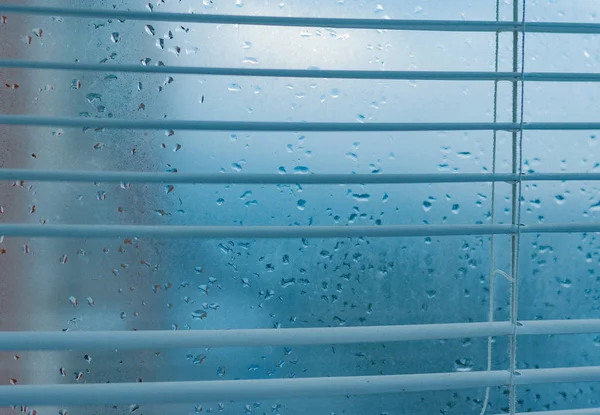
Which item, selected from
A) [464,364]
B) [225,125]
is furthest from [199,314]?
[464,364]

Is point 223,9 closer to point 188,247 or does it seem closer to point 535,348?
point 188,247

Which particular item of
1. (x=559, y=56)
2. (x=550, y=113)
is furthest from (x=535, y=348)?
(x=559, y=56)

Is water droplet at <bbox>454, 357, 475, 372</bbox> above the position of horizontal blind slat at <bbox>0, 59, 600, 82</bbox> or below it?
below

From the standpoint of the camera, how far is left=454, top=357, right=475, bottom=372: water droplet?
1.04 metres

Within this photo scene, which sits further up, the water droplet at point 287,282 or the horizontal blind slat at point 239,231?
the horizontal blind slat at point 239,231

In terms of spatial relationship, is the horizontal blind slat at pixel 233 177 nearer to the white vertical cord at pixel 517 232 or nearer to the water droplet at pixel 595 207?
the white vertical cord at pixel 517 232

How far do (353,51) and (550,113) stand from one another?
1.20 feet

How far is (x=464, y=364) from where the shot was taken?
1043 mm

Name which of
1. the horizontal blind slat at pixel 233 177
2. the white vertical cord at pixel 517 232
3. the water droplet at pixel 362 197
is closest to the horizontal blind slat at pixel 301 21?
the white vertical cord at pixel 517 232

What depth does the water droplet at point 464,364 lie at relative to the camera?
1041 millimetres

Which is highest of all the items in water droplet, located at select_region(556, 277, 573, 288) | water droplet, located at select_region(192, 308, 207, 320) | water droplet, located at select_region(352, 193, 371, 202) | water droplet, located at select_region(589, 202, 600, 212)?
water droplet, located at select_region(352, 193, 371, 202)

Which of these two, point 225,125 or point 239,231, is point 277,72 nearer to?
point 225,125

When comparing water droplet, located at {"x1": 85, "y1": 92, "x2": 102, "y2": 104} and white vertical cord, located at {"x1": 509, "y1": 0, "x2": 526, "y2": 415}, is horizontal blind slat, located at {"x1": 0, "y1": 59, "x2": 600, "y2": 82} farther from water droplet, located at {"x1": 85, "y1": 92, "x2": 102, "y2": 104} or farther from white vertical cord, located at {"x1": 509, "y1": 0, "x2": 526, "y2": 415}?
water droplet, located at {"x1": 85, "y1": 92, "x2": 102, "y2": 104}

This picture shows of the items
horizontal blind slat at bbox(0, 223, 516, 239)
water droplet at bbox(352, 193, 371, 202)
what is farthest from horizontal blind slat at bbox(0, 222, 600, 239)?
water droplet at bbox(352, 193, 371, 202)
